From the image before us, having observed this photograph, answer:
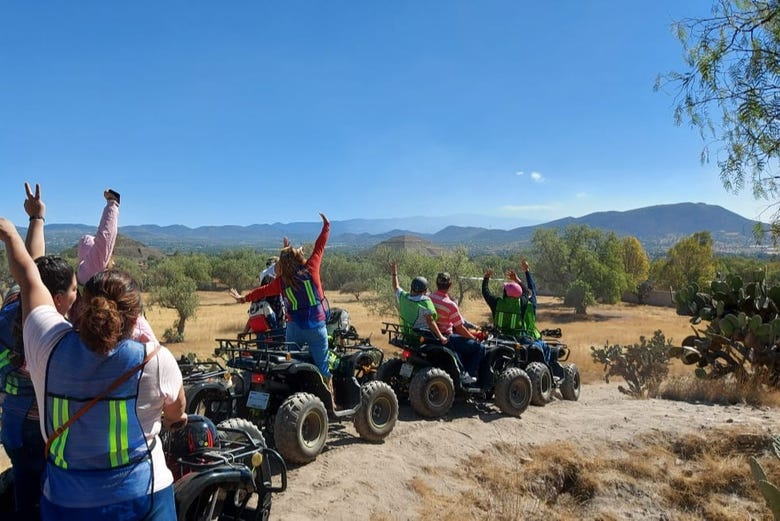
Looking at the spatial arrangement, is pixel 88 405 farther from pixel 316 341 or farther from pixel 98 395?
pixel 316 341

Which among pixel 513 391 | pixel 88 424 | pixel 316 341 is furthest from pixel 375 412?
pixel 88 424

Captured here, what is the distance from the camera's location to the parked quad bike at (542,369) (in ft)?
29.0

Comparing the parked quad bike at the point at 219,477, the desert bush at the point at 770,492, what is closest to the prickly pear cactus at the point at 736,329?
the desert bush at the point at 770,492

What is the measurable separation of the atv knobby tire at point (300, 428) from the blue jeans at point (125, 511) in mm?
2955

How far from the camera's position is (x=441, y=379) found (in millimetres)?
7652

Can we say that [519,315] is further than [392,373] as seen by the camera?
Yes

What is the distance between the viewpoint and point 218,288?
55.5 m

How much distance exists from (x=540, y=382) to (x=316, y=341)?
437cm

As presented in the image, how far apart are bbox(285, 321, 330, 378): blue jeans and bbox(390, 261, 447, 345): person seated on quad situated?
1886 millimetres

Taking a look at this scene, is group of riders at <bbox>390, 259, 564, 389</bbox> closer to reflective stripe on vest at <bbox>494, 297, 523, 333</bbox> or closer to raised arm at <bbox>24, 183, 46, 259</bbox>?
reflective stripe on vest at <bbox>494, 297, 523, 333</bbox>

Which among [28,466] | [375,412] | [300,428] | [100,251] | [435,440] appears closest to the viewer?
[28,466]

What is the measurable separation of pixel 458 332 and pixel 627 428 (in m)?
2.65

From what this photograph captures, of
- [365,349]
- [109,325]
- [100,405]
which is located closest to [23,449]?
[100,405]

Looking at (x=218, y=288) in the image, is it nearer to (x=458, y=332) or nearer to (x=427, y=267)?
(x=427, y=267)
